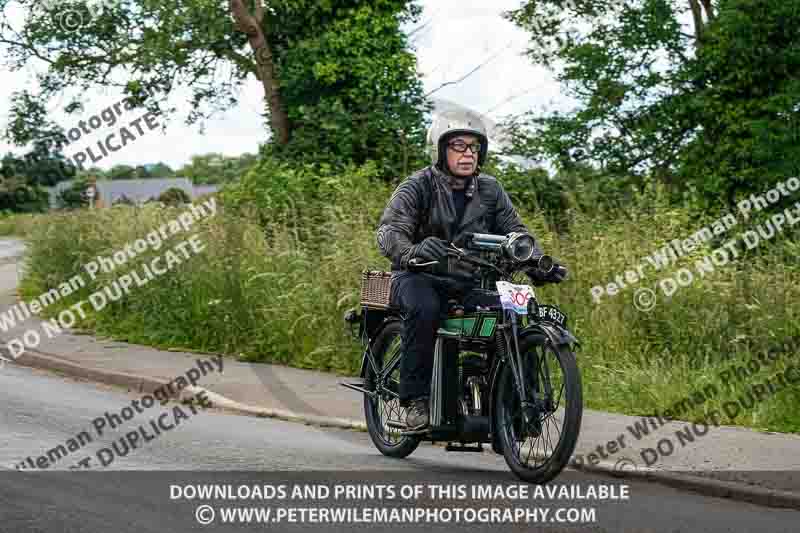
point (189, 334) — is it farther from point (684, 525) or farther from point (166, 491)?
point (684, 525)

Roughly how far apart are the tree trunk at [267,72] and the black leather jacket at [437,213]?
1754 cm

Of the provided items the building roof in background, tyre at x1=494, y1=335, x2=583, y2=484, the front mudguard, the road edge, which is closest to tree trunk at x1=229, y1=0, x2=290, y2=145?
the building roof in background

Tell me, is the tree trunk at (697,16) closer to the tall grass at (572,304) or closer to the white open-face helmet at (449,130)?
the tall grass at (572,304)

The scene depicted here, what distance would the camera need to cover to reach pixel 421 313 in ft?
26.4

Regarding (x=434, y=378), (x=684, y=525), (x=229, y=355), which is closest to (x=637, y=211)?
(x=229, y=355)

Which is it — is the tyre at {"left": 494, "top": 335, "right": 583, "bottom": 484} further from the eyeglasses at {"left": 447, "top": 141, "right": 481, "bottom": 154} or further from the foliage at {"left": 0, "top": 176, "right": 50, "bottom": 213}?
the foliage at {"left": 0, "top": 176, "right": 50, "bottom": 213}

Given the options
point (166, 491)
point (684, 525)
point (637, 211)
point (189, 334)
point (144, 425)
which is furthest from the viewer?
point (189, 334)

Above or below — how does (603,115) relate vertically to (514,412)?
above

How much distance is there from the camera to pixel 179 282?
58.1ft

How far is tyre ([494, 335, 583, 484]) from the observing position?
23.3 feet

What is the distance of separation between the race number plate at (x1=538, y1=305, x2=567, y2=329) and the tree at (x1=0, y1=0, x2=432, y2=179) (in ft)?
51.6

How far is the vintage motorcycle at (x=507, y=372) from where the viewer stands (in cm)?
735

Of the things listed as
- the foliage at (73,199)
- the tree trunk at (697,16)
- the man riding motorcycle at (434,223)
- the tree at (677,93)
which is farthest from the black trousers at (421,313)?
the tree trunk at (697,16)

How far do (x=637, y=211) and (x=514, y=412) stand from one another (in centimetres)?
683
